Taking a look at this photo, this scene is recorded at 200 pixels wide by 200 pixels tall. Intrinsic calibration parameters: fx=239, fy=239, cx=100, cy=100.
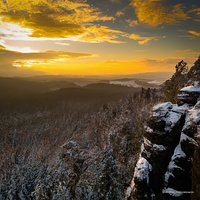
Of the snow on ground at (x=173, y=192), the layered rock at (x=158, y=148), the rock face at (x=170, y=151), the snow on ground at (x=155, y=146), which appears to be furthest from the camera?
the snow on ground at (x=155, y=146)

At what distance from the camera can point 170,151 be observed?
1538 centimetres

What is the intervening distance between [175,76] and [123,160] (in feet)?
57.7

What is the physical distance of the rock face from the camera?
557 inches

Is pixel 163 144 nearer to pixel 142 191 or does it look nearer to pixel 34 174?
pixel 142 191

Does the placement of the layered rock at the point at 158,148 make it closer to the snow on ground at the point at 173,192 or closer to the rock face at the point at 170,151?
the rock face at the point at 170,151

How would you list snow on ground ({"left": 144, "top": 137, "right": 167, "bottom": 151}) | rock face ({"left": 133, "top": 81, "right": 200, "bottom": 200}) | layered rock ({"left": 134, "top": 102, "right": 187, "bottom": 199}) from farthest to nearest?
snow on ground ({"left": 144, "top": 137, "right": 167, "bottom": 151}), layered rock ({"left": 134, "top": 102, "right": 187, "bottom": 199}), rock face ({"left": 133, "top": 81, "right": 200, "bottom": 200})

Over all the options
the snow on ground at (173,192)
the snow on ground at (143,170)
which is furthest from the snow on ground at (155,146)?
the snow on ground at (173,192)

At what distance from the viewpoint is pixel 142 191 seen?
614 inches

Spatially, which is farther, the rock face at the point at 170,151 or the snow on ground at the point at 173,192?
the rock face at the point at 170,151

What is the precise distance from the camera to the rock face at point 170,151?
46.4ft

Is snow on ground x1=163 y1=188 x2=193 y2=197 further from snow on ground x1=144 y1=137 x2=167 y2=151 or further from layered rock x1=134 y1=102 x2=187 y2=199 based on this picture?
snow on ground x1=144 y1=137 x2=167 y2=151

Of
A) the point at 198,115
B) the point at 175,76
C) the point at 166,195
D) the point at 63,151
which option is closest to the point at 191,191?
the point at 166,195

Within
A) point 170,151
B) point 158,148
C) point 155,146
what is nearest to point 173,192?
point 170,151

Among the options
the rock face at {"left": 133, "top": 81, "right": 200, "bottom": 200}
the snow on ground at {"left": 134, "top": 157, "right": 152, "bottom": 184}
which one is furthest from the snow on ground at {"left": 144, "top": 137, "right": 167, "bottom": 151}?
the snow on ground at {"left": 134, "top": 157, "right": 152, "bottom": 184}
